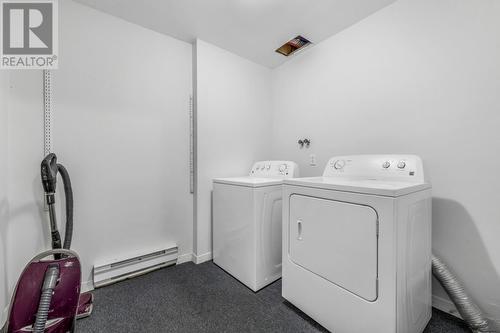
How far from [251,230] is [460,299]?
1.33 metres

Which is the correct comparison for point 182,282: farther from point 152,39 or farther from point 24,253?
point 152,39

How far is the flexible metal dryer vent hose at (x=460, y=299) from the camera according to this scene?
1166mm

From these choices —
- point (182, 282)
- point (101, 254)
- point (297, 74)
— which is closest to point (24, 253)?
point (101, 254)

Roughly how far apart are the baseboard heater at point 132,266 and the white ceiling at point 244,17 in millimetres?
2056

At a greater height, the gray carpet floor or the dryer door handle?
the dryer door handle

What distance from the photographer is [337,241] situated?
3.77 feet

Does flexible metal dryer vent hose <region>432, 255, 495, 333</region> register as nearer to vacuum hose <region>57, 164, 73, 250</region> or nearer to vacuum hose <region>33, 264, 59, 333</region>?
vacuum hose <region>33, 264, 59, 333</region>

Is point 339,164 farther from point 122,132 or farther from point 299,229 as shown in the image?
point 122,132

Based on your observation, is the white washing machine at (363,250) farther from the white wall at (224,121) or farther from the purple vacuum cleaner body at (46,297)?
the purple vacuum cleaner body at (46,297)

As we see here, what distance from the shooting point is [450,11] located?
1333mm

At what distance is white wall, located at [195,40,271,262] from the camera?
2.10 metres

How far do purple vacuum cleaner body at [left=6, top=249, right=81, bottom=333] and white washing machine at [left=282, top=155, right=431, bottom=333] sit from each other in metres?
1.30

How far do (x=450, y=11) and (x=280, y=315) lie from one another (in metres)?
2.26

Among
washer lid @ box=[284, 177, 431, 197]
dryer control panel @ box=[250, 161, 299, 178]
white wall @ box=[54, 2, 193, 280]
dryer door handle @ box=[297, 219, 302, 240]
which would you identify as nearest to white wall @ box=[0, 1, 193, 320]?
white wall @ box=[54, 2, 193, 280]
